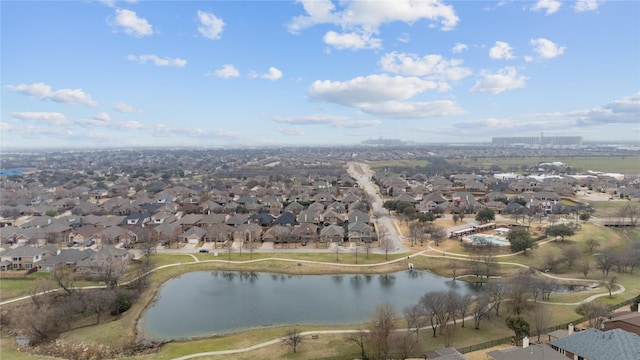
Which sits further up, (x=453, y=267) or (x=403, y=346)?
(x=403, y=346)

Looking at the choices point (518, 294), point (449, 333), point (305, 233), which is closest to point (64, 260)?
point (305, 233)

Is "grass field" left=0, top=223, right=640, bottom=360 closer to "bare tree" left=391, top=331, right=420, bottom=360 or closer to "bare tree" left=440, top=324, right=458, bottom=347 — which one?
"bare tree" left=440, top=324, right=458, bottom=347

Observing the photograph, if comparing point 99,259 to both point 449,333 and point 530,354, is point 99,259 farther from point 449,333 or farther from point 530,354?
point 530,354

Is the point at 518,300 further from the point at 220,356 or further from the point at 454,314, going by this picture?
the point at 220,356

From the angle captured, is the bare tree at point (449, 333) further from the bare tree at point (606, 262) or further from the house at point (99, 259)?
the house at point (99, 259)

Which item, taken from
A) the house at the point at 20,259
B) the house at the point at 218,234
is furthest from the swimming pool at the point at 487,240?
the house at the point at 20,259

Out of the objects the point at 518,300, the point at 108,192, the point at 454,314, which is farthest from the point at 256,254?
the point at 108,192
